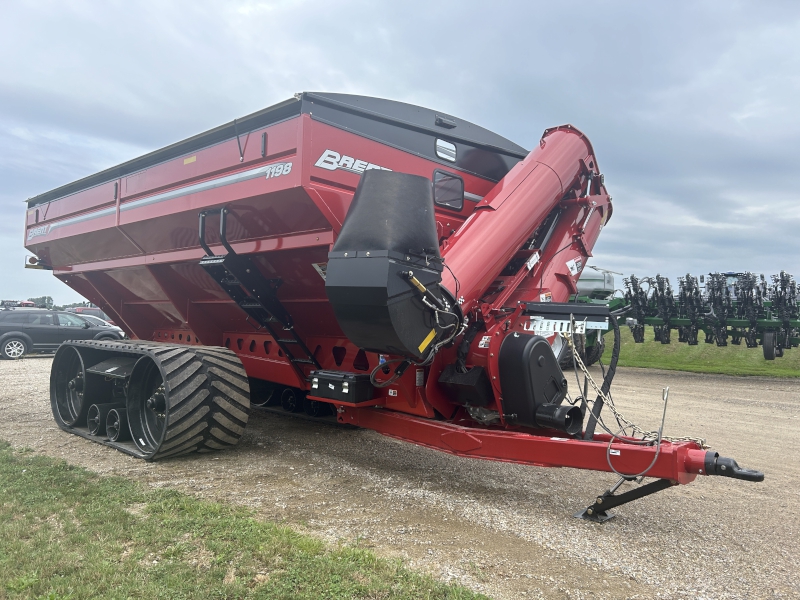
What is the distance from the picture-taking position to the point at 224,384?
5.07 m

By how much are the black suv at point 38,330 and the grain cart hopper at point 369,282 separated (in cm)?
1188

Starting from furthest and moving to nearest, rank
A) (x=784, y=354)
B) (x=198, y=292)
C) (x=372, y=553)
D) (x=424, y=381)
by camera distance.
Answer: (x=784, y=354) < (x=198, y=292) < (x=424, y=381) < (x=372, y=553)

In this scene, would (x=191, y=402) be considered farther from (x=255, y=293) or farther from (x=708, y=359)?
(x=708, y=359)

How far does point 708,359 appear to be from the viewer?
1334cm

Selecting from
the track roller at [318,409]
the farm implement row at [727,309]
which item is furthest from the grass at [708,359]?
the track roller at [318,409]

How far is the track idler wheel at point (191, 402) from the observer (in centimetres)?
480

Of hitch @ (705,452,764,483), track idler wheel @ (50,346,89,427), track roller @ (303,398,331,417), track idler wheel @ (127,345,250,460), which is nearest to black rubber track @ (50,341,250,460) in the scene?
track idler wheel @ (127,345,250,460)

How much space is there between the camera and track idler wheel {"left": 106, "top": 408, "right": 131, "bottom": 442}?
18.2 feet

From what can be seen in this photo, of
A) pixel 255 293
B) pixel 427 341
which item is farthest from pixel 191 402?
pixel 427 341

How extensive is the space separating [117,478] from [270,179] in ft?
8.23

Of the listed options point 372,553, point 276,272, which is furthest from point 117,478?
point 372,553

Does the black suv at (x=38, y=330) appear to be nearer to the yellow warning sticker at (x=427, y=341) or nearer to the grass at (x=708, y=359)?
the grass at (x=708, y=359)

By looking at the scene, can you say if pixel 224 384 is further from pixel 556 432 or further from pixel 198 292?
pixel 556 432

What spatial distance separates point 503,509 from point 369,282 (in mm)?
1807
